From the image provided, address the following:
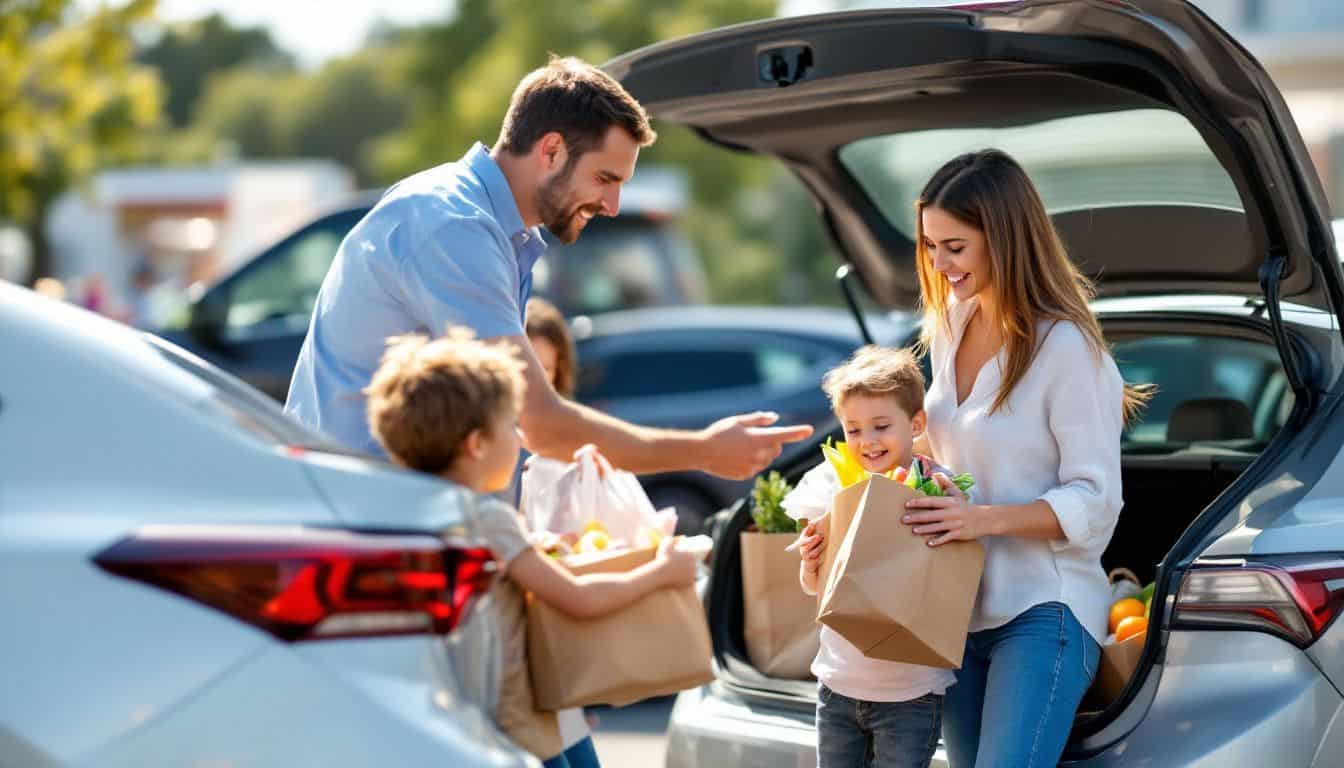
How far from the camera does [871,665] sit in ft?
11.2

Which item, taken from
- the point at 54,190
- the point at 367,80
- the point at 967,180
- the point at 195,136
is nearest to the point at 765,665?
the point at 967,180

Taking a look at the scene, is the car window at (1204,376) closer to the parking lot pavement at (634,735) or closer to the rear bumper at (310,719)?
the parking lot pavement at (634,735)

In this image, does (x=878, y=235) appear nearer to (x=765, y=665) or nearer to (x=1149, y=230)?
(x=1149, y=230)

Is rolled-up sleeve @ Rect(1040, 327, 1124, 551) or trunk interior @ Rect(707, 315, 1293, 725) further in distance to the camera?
trunk interior @ Rect(707, 315, 1293, 725)

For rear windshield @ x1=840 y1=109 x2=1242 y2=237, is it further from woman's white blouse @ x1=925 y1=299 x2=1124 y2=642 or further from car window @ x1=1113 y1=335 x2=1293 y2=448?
car window @ x1=1113 y1=335 x2=1293 y2=448

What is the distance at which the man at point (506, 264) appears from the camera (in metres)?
3.41

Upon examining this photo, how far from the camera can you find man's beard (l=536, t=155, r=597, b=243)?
3.71 metres

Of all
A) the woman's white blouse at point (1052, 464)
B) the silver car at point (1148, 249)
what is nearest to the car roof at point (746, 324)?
the silver car at point (1148, 249)

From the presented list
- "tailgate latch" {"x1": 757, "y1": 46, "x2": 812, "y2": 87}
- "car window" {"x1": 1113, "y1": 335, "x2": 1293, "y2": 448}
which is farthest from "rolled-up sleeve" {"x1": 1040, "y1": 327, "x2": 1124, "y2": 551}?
"car window" {"x1": 1113, "y1": 335, "x2": 1293, "y2": 448}

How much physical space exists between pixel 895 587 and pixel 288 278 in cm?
854

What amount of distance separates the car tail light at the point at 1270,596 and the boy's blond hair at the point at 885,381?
0.62 meters

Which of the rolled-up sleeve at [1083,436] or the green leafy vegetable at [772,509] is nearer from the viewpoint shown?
the rolled-up sleeve at [1083,436]

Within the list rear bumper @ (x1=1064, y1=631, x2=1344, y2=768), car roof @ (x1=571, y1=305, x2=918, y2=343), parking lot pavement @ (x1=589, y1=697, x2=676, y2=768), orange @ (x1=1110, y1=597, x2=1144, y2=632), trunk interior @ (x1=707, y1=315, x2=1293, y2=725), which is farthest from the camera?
car roof @ (x1=571, y1=305, x2=918, y2=343)

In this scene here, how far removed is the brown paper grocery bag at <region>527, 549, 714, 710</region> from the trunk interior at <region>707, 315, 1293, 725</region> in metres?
0.88
